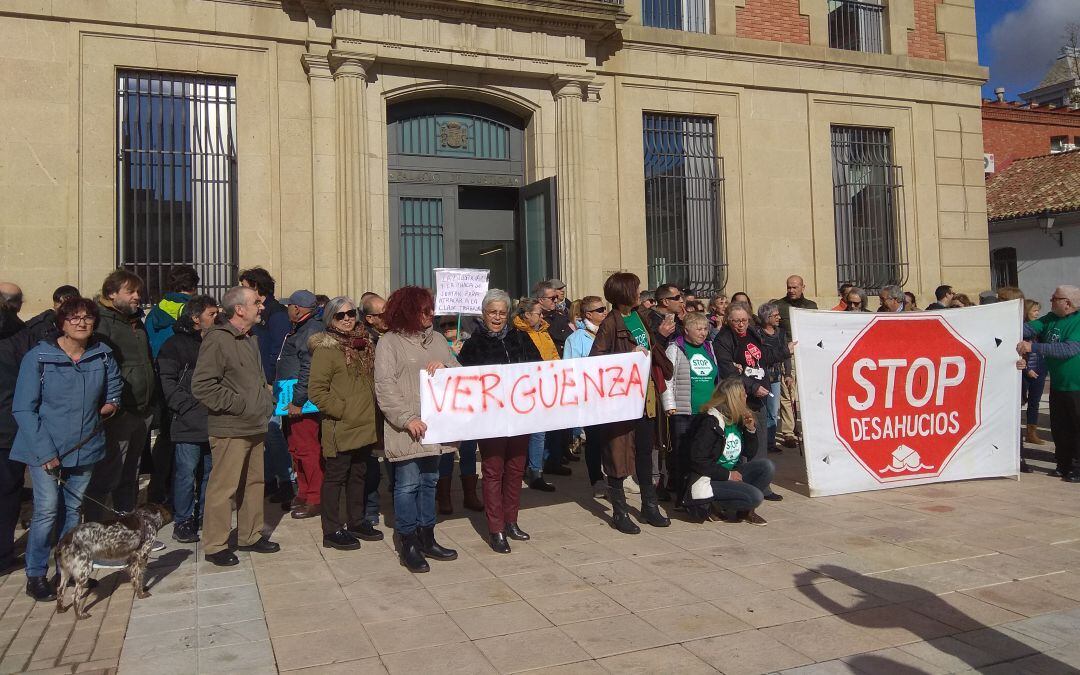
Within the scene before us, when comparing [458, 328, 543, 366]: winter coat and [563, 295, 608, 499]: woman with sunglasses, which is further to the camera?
[563, 295, 608, 499]: woman with sunglasses

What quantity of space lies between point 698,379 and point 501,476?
2002 millimetres

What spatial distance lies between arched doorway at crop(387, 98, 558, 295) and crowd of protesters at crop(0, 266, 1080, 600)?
4.18 metres

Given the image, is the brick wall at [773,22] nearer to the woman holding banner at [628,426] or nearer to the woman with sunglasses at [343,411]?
the woman holding banner at [628,426]

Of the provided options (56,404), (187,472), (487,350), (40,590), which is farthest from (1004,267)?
(40,590)

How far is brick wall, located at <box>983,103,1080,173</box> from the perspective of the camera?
1335 inches

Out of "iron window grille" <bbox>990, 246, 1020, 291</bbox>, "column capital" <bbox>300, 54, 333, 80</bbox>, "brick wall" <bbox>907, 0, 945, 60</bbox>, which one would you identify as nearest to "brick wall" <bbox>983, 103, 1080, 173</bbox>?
"iron window grille" <bbox>990, 246, 1020, 291</bbox>

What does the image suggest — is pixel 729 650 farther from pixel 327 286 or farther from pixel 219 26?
pixel 219 26

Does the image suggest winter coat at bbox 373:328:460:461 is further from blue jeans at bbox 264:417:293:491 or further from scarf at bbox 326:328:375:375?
blue jeans at bbox 264:417:293:491

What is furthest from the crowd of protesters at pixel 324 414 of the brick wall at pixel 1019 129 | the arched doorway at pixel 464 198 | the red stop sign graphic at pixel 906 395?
the brick wall at pixel 1019 129

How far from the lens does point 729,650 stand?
4.09 m

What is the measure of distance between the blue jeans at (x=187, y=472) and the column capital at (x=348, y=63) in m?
6.17

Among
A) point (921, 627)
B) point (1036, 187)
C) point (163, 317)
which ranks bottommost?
point (921, 627)

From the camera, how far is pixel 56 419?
16.6 feet

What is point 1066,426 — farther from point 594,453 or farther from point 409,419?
point 409,419
